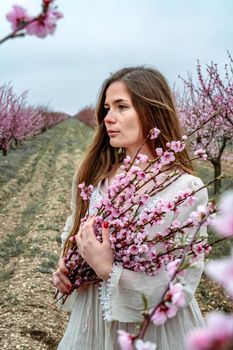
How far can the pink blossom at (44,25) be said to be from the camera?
750 millimetres

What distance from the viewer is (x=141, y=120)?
2.12m

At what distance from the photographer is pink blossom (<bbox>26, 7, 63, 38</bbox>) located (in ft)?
2.46

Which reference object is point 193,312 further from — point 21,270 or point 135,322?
point 21,270

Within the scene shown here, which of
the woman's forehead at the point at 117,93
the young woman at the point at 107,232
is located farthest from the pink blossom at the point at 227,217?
the woman's forehead at the point at 117,93

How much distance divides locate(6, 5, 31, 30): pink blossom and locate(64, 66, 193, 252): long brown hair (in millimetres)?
1312

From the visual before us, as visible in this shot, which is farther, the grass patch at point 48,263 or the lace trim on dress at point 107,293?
the grass patch at point 48,263

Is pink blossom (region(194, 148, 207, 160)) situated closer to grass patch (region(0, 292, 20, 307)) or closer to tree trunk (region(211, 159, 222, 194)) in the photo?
grass patch (region(0, 292, 20, 307))

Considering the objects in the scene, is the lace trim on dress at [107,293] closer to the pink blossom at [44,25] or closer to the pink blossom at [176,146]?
the pink blossom at [176,146]

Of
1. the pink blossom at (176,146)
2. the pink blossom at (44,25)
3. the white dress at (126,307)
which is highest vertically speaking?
the pink blossom at (44,25)

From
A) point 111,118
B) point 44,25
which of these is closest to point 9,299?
point 111,118

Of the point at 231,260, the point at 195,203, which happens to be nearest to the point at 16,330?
the point at 195,203

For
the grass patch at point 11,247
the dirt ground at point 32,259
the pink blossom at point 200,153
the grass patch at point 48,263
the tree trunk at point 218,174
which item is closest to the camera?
the pink blossom at point 200,153

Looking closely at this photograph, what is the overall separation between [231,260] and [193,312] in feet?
5.18

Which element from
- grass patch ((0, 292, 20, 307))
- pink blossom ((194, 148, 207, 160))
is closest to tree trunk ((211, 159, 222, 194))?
grass patch ((0, 292, 20, 307))
